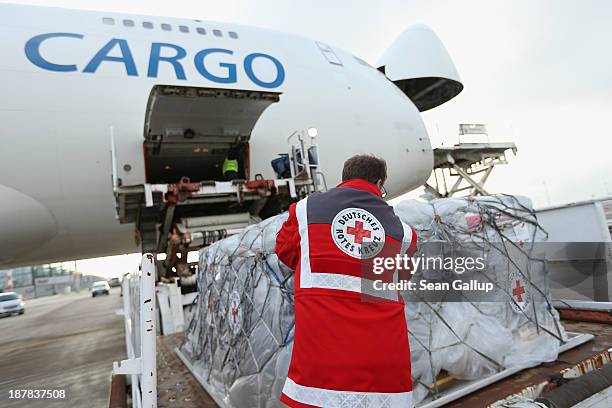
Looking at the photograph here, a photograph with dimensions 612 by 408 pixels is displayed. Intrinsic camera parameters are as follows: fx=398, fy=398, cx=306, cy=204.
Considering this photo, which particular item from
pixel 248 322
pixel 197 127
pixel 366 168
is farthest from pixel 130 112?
pixel 366 168

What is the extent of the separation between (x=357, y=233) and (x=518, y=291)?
79.5 inches

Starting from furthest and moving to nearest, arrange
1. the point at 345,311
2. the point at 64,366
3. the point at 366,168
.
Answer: the point at 64,366, the point at 366,168, the point at 345,311

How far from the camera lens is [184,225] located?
627cm

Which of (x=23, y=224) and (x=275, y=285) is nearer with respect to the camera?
(x=275, y=285)

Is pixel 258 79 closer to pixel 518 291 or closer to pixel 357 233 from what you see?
pixel 518 291

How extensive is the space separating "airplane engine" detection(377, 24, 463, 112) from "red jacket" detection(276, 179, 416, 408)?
9651 mm

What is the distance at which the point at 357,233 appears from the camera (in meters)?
1.84

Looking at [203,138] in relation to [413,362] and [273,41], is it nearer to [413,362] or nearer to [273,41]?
[273,41]

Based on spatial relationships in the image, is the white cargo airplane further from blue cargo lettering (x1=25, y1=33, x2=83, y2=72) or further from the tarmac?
the tarmac

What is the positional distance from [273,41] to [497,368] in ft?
24.9

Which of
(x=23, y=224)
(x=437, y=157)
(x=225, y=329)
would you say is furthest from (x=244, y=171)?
(x=437, y=157)

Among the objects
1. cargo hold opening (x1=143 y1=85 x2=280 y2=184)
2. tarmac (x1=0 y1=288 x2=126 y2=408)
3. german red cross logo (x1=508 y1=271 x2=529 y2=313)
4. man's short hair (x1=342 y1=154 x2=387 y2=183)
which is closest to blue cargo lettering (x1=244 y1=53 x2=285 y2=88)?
cargo hold opening (x1=143 y1=85 x2=280 y2=184)

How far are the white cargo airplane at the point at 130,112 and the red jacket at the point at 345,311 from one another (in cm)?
434

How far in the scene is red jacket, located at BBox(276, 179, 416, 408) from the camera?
167 centimetres
